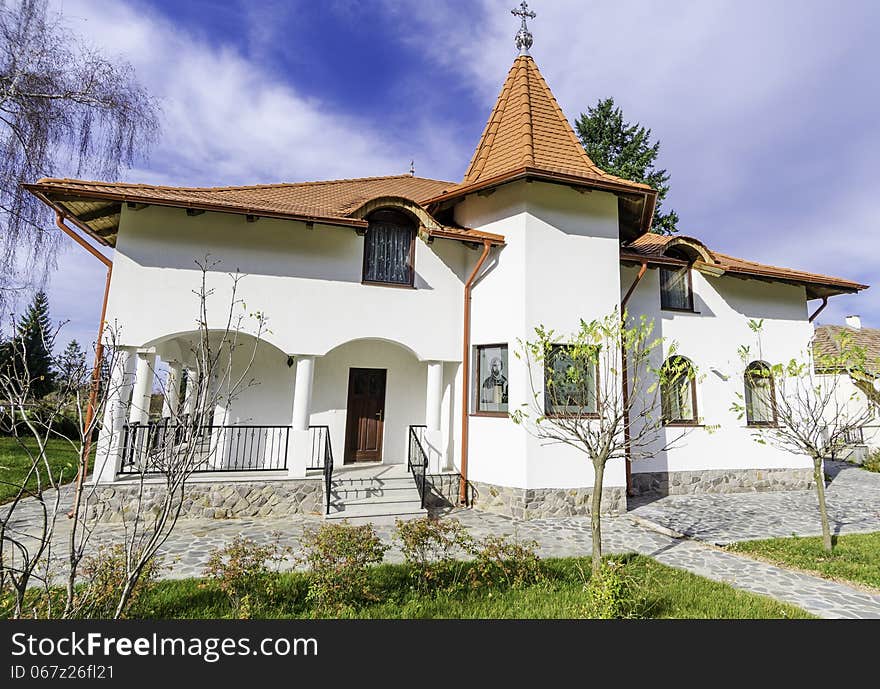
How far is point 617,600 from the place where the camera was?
3934 millimetres

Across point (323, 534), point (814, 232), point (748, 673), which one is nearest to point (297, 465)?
point (323, 534)

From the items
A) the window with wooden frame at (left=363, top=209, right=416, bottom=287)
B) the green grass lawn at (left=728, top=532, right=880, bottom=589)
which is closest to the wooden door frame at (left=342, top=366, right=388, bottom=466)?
the window with wooden frame at (left=363, top=209, right=416, bottom=287)

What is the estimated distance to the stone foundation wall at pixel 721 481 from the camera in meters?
10.5

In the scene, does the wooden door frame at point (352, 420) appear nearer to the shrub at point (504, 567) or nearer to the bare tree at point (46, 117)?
the shrub at point (504, 567)

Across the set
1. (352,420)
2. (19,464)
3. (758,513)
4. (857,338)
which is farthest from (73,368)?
(857,338)

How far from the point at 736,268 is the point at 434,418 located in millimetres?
8731

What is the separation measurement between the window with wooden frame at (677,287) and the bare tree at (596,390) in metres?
1.29

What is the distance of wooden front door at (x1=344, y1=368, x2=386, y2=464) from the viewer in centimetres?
1048

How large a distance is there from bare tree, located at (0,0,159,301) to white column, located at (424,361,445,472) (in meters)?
8.89

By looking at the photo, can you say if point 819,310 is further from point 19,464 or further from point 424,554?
point 19,464

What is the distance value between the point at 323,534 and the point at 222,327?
17.9 feet

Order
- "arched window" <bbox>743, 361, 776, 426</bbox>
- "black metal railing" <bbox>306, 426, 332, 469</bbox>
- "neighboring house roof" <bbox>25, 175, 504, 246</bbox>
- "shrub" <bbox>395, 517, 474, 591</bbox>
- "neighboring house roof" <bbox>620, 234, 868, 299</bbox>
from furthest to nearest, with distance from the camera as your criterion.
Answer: "arched window" <bbox>743, 361, 776, 426</bbox>
"neighboring house roof" <bbox>620, 234, 868, 299</bbox>
"black metal railing" <bbox>306, 426, 332, 469</bbox>
"neighboring house roof" <bbox>25, 175, 504, 246</bbox>
"shrub" <bbox>395, 517, 474, 591</bbox>

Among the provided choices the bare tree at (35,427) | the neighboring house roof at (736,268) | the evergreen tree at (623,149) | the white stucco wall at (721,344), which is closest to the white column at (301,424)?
the bare tree at (35,427)

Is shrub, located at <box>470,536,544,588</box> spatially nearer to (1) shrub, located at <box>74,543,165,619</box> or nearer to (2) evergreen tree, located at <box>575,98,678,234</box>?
(1) shrub, located at <box>74,543,165,619</box>
